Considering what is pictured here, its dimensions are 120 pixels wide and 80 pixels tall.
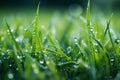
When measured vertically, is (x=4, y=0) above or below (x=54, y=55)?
above

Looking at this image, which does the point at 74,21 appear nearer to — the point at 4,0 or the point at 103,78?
the point at 103,78

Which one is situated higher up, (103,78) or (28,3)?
(28,3)

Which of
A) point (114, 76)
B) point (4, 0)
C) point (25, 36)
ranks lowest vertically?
point (114, 76)

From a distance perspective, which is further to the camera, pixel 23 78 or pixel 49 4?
pixel 49 4

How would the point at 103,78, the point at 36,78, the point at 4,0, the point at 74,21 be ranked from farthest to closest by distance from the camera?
the point at 4,0, the point at 74,21, the point at 103,78, the point at 36,78

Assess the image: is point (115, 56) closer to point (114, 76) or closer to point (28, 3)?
point (114, 76)

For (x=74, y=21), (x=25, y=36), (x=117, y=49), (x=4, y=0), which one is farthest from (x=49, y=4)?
(x=117, y=49)

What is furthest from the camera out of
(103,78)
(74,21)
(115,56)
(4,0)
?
(4,0)

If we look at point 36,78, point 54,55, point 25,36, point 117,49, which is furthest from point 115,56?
point 25,36

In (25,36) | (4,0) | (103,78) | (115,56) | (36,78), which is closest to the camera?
(36,78)
